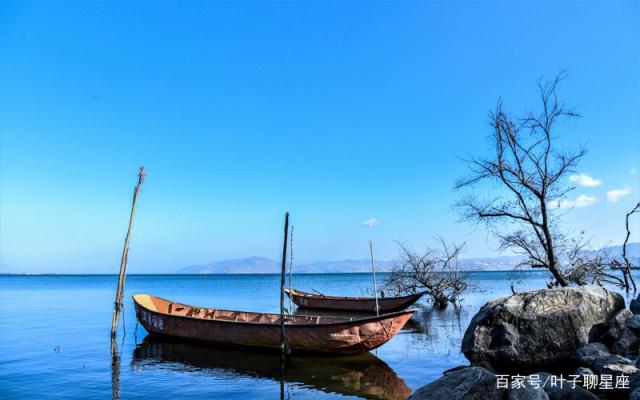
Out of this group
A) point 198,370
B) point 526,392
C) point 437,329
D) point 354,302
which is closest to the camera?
point 526,392

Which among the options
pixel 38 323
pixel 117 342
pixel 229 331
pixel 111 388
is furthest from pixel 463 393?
pixel 38 323

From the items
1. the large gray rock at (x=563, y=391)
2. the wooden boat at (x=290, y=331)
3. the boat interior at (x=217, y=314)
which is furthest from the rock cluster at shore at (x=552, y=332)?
the boat interior at (x=217, y=314)

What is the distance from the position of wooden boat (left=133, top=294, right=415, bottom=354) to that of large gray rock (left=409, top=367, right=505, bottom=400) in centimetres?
608

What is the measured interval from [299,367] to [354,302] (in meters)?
16.2

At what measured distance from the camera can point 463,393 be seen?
23.2ft

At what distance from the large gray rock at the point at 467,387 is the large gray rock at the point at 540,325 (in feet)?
19.0

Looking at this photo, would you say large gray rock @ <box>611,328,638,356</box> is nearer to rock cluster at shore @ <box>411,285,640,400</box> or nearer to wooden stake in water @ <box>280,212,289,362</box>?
rock cluster at shore @ <box>411,285,640,400</box>

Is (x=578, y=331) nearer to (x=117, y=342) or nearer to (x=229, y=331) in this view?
(x=229, y=331)

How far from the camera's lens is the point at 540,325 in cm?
1245

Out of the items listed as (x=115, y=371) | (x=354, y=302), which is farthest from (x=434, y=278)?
(x=115, y=371)

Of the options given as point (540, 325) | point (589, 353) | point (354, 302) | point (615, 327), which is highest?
point (540, 325)

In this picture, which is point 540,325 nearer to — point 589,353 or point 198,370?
point 589,353

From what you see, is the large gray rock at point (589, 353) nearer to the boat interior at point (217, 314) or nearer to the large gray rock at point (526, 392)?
the large gray rock at point (526, 392)

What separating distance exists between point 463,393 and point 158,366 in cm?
1109
